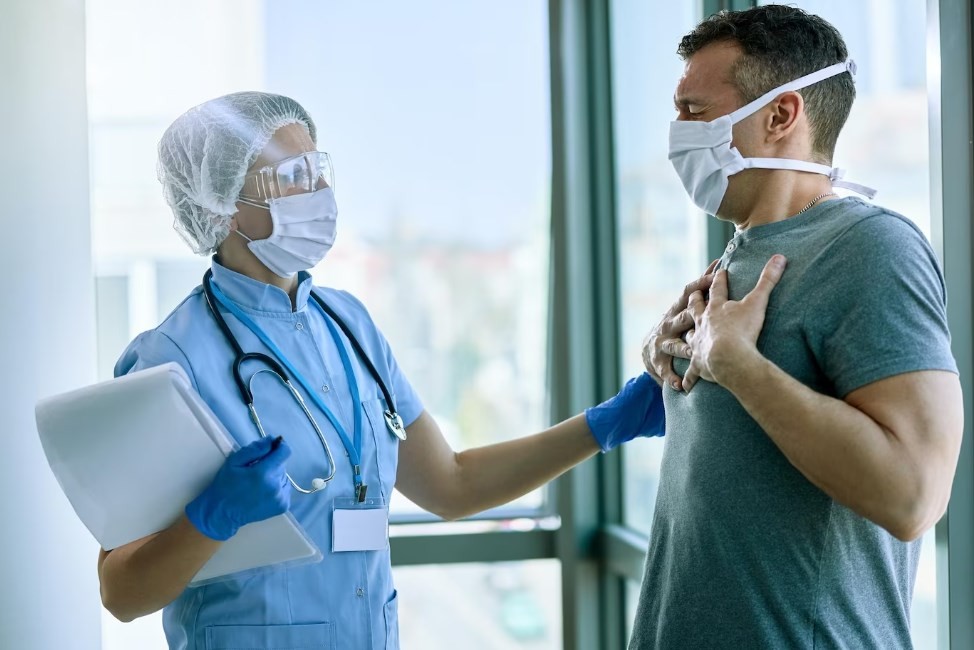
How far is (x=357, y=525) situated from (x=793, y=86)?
98 centimetres

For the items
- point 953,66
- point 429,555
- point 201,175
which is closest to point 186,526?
point 201,175

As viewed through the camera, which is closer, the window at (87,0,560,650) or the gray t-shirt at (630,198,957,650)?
the gray t-shirt at (630,198,957,650)

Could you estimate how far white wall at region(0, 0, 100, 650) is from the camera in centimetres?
182

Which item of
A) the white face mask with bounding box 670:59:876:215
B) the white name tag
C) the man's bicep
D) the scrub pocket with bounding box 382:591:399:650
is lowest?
the scrub pocket with bounding box 382:591:399:650

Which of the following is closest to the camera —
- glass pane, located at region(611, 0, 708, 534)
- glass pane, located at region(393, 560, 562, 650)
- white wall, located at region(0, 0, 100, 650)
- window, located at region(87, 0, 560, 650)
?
white wall, located at region(0, 0, 100, 650)

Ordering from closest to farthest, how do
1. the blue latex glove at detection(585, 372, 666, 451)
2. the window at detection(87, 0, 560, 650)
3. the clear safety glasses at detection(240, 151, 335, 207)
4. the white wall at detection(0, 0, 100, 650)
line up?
the clear safety glasses at detection(240, 151, 335, 207), the blue latex glove at detection(585, 372, 666, 451), the white wall at detection(0, 0, 100, 650), the window at detection(87, 0, 560, 650)

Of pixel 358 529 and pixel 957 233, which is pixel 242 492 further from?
pixel 957 233

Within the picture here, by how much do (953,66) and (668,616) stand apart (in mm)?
951

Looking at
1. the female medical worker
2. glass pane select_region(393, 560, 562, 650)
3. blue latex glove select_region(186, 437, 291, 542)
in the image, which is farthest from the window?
blue latex glove select_region(186, 437, 291, 542)

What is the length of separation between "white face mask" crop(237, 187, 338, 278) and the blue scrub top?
0.18 ft

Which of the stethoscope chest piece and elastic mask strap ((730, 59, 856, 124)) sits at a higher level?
elastic mask strap ((730, 59, 856, 124))

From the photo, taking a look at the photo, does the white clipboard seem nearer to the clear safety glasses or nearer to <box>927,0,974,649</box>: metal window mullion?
the clear safety glasses

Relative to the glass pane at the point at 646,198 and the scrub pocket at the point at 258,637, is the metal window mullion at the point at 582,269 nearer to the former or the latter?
the glass pane at the point at 646,198

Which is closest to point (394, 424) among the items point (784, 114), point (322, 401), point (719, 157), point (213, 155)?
point (322, 401)
